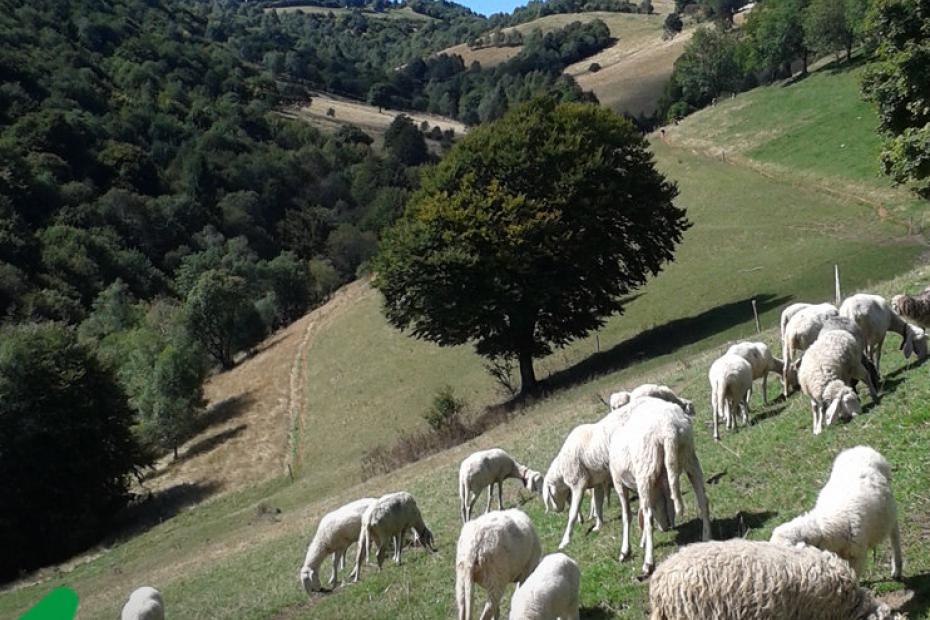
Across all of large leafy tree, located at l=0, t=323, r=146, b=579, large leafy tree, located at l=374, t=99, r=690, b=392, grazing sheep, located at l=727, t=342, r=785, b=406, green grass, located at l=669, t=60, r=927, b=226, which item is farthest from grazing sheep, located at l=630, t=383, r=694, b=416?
large leafy tree, located at l=0, t=323, r=146, b=579

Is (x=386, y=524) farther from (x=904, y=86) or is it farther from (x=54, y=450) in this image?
(x=54, y=450)

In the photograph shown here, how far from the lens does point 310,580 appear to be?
16594 millimetres

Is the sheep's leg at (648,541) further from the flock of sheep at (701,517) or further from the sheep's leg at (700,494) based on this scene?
the sheep's leg at (700,494)

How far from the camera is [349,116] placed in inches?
7032

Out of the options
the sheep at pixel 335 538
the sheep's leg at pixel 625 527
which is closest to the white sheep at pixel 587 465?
the sheep's leg at pixel 625 527

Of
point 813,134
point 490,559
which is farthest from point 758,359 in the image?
point 813,134

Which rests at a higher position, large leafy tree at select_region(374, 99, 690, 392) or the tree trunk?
large leafy tree at select_region(374, 99, 690, 392)

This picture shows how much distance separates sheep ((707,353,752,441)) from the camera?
54.7 ft

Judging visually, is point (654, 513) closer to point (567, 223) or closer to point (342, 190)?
point (567, 223)

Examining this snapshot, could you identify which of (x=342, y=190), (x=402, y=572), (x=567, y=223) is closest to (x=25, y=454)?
(x=567, y=223)

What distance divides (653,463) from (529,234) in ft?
96.7

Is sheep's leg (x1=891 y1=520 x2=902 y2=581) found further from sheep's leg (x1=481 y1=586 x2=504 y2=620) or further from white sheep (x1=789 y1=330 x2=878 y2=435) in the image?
white sheep (x1=789 y1=330 x2=878 y2=435)

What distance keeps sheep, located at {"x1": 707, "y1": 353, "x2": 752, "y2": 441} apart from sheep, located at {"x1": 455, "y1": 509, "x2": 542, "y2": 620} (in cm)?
732

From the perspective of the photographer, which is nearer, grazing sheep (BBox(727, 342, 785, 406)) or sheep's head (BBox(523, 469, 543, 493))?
sheep's head (BBox(523, 469, 543, 493))
